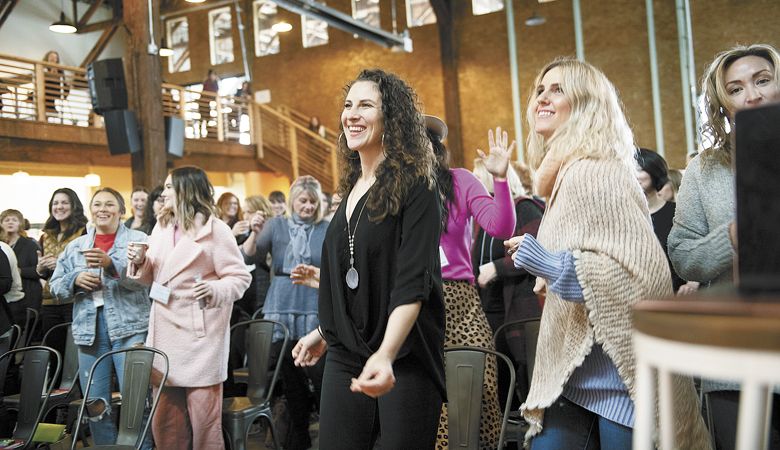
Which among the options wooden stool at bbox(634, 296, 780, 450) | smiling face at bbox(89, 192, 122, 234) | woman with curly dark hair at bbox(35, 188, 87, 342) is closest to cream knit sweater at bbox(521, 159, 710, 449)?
wooden stool at bbox(634, 296, 780, 450)

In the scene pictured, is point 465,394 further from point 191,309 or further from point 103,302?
point 103,302

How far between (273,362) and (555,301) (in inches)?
134

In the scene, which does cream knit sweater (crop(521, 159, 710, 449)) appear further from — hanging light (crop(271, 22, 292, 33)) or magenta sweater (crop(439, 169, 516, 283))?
hanging light (crop(271, 22, 292, 33))

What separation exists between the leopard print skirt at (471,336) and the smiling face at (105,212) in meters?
2.31

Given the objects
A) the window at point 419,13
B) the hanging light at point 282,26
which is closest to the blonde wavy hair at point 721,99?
the window at point 419,13

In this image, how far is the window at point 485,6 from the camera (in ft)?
51.6

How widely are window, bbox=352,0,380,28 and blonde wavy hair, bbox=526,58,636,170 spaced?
50.1 ft

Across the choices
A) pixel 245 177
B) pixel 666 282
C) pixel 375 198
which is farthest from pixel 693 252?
pixel 245 177

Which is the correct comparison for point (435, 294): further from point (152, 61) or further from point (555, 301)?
point (152, 61)

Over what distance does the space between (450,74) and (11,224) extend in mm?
10624

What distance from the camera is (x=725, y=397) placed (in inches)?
73.5

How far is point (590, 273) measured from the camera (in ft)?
6.01

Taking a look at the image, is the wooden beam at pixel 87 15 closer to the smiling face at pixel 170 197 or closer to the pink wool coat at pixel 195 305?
the smiling face at pixel 170 197

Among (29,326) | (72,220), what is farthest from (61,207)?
(29,326)
